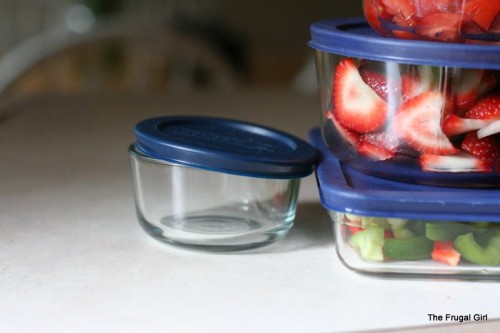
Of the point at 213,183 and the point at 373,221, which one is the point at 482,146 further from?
the point at 213,183

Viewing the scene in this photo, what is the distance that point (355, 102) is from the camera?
0.63m

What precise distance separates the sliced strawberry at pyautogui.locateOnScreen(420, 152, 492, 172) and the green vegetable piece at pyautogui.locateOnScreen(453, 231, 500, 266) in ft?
0.17

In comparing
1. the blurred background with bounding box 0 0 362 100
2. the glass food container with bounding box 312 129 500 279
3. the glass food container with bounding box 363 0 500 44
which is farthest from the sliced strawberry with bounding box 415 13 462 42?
the blurred background with bounding box 0 0 362 100

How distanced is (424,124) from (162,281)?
24 cm

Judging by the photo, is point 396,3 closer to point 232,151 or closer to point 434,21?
point 434,21

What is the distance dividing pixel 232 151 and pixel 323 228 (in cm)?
14

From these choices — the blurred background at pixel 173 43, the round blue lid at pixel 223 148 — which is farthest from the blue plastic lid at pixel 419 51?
the blurred background at pixel 173 43

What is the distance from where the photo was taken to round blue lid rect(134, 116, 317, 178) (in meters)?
0.63

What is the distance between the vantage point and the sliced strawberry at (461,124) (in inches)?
23.3

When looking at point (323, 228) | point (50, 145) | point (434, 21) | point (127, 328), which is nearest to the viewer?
point (127, 328)

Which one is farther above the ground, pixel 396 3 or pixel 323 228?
pixel 396 3

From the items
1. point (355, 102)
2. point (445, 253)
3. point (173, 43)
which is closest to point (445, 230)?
point (445, 253)

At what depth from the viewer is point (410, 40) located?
585mm

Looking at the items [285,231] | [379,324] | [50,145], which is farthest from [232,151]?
[50,145]
